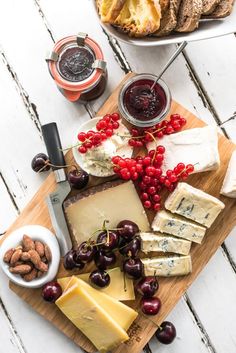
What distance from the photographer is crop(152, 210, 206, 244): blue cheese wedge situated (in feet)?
5.42

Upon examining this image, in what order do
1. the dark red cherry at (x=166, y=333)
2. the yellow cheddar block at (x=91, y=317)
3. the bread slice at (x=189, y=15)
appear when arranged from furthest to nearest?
1. the dark red cherry at (x=166, y=333)
2. the yellow cheddar block at (x=91, y=317)
3. the bread slice at (x=189, y=15)

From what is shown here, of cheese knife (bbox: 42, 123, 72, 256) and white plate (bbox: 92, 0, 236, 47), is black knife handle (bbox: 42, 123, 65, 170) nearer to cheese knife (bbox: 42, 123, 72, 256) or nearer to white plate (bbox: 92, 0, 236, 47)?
cheese knife (bbox: 42, 123, 72, 256)

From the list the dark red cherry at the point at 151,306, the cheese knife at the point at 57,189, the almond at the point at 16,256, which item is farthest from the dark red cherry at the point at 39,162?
the dark red cherry at the point at 151,306

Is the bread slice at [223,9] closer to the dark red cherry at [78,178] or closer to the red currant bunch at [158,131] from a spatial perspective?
the red currant bunch at [158,131]

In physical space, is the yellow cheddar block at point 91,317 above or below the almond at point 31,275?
below

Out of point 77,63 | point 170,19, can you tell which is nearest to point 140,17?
point 170,19

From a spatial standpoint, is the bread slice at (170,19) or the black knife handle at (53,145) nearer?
the bread slice at (170,19)

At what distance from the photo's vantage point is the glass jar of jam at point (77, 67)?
1666 mm

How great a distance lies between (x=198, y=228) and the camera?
5.41 ft

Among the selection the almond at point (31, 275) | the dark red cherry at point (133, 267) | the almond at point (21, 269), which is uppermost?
the almond at point (21, 269)

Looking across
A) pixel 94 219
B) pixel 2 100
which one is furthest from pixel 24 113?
pixel 94 219

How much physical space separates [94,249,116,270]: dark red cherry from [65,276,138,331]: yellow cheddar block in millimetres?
73

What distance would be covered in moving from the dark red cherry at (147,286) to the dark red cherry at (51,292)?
230mm

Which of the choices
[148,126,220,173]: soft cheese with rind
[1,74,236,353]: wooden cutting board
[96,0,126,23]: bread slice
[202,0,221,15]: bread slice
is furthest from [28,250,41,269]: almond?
[202,0,221,15]: bread slice
